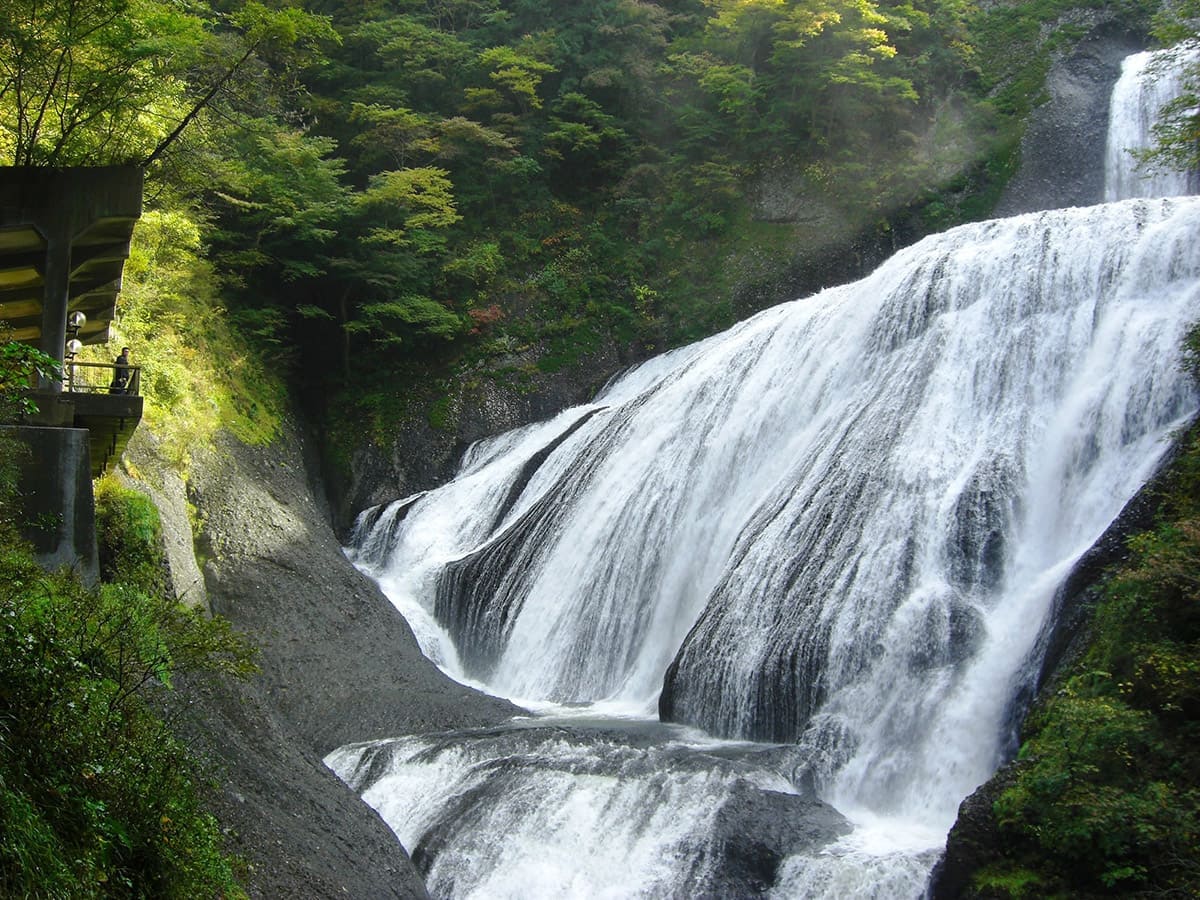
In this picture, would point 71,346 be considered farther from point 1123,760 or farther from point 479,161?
point 479,161

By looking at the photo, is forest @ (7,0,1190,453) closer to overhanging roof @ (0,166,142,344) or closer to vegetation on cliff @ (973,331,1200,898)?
overhanging roof @ (0,166,142,344)

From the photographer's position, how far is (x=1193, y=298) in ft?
50.6

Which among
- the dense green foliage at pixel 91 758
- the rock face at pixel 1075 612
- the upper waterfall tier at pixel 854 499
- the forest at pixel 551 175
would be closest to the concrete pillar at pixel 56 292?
the dense green foliage at pixel 91 758

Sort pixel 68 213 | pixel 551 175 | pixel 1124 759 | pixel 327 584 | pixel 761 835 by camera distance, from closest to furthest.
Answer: pixel 1124 759 → pixel 761 835 → pixel 68 213 → pixel 327 584 → pixel 551 175

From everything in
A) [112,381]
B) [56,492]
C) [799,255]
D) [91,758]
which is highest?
[799,255]

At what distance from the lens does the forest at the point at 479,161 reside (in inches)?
794

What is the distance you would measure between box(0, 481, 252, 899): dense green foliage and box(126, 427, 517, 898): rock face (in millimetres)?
1145

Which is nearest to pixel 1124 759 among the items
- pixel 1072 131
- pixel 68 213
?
pixel 68 213

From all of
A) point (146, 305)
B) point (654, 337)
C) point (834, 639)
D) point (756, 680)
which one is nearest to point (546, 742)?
point (756, 680)

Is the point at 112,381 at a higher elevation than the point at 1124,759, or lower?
higher

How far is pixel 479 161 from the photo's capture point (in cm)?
3400

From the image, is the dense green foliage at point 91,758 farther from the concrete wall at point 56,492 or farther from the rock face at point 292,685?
the concrete wall at point 56,492

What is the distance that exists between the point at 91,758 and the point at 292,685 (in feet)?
37.2

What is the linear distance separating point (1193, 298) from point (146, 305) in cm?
1893
